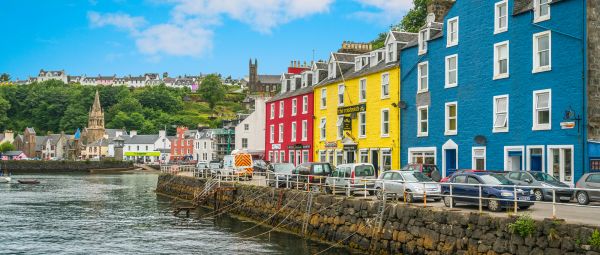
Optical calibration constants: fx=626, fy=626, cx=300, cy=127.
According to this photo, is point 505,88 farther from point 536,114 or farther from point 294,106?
point 294,106

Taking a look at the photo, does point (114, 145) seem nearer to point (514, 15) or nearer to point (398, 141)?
point (398, 141)

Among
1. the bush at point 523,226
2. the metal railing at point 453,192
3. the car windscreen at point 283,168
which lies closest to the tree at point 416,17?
the car windscreen at point 283,168

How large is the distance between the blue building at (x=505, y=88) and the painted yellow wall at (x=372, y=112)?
112 cm

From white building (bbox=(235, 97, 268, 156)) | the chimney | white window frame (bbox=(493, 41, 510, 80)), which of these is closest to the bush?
white window frame (bbox=(493, 41, 510, 80))

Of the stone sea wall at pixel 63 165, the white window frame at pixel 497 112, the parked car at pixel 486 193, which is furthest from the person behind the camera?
the stone sea wall at pixel 63 165

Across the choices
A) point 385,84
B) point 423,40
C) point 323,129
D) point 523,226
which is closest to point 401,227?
point 523,226

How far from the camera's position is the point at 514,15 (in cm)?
3481

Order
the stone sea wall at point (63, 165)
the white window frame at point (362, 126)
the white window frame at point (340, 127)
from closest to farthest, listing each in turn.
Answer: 1. the white window frame at point (362, 126)
2. the white window frame at point (340, 127)
3. the stone sea wall at point (63, 165)

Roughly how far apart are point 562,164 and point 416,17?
3863 cm

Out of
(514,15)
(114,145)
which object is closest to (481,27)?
(514,15)

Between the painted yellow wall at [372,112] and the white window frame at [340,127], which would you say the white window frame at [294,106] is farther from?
the white window frame at [340,127]

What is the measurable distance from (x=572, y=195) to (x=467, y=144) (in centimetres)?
1219

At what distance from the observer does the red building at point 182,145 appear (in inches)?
5753

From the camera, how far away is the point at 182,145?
14900 centimetres
